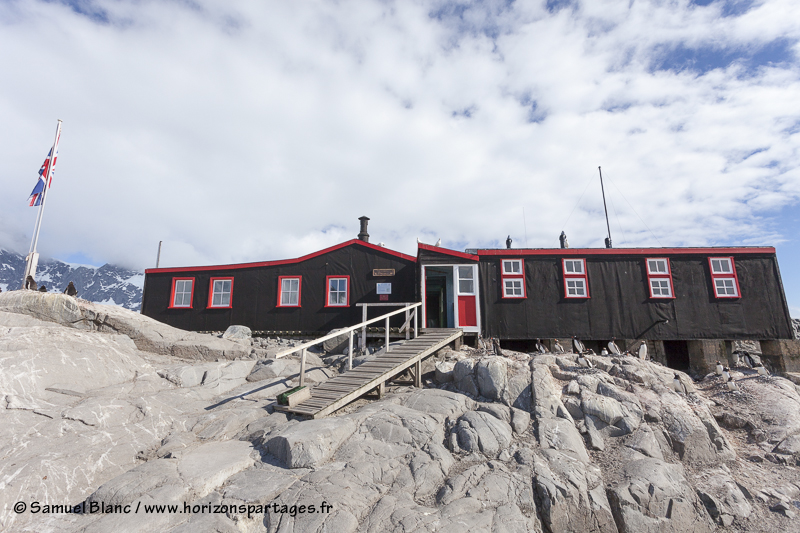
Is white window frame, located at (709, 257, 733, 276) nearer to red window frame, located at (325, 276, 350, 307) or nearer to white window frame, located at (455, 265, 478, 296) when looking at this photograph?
white window frame, located at (455, 265, 478, 296)

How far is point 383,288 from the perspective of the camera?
16.4 meters

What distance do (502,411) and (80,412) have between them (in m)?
8.44

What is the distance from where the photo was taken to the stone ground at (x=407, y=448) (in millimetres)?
5387

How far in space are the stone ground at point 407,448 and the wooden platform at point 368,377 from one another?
0.39 meters

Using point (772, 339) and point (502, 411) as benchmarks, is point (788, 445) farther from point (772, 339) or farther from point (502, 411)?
point (772, 339)

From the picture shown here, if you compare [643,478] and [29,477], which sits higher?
[29,477]

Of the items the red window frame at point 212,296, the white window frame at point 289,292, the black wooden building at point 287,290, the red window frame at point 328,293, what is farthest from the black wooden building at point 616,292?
the red window frame at point 212,296

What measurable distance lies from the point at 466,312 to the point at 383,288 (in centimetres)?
397

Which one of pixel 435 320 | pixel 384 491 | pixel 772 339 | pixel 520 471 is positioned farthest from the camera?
pixel 435 320

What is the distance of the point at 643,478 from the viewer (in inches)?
264

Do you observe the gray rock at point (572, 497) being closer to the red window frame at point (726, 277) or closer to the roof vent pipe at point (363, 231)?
the red window frame at point (726, 277)

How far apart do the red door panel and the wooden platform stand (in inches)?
65.1

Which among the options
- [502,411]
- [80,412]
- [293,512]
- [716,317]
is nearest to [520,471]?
[502,411]

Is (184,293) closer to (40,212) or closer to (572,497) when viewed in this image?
(40,212)
